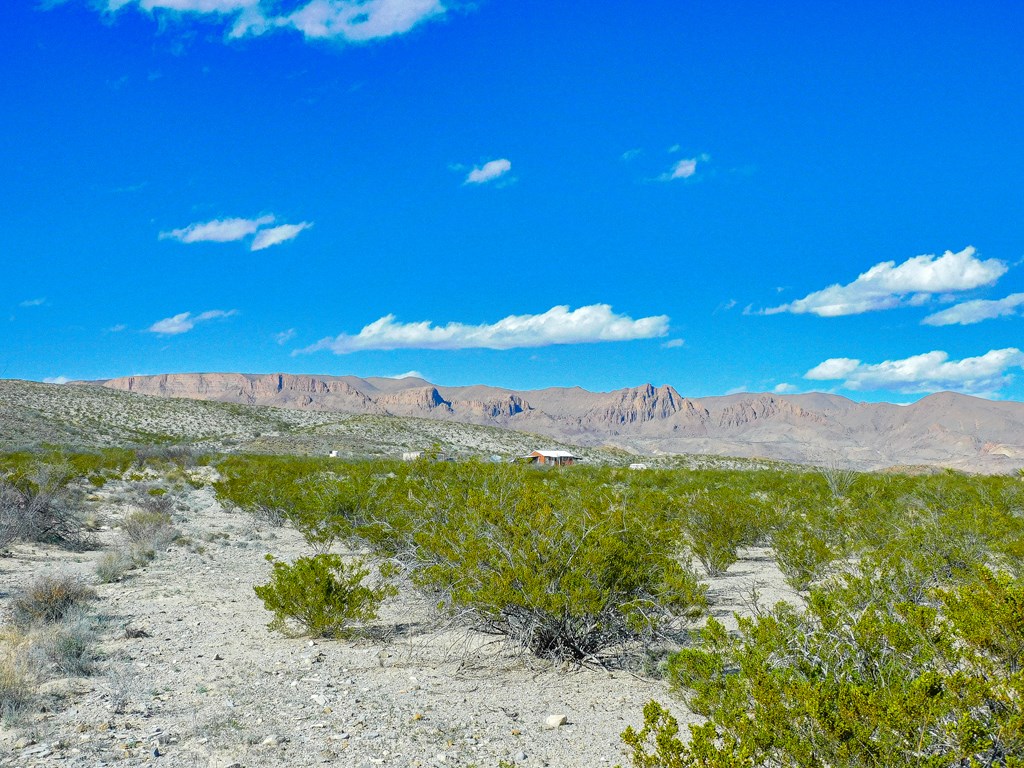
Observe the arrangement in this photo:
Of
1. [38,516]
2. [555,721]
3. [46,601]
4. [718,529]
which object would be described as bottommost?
[555,721]

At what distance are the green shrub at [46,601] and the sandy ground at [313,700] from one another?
17.2 inches

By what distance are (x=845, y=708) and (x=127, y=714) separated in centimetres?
586

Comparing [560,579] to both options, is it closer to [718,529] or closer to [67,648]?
[67,648]

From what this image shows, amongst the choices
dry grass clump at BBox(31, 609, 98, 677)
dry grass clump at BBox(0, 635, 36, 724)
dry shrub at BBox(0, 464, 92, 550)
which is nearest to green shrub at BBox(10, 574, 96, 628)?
dry grass clump at BBox(31, 609, 98, 677)

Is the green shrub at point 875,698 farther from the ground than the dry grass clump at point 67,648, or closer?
farther from the ground

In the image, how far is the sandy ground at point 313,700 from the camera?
5.53 m

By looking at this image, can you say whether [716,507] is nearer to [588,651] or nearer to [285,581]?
[588,651]

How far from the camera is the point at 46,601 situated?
9.52 metres

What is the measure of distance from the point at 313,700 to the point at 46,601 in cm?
521

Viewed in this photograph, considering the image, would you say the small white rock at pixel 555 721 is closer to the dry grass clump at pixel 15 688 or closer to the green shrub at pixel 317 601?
the green shrub at pixel 317 601

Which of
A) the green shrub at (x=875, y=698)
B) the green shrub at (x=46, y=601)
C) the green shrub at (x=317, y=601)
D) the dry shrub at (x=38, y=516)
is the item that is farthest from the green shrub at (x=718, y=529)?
the dry shrub at (x=38, y=516)

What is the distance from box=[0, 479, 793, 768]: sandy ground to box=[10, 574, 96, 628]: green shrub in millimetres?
436

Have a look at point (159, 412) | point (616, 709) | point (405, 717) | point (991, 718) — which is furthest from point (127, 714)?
point (159, 412)

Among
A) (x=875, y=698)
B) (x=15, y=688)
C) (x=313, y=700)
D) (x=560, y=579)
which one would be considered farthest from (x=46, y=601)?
(x=875, y=698)
